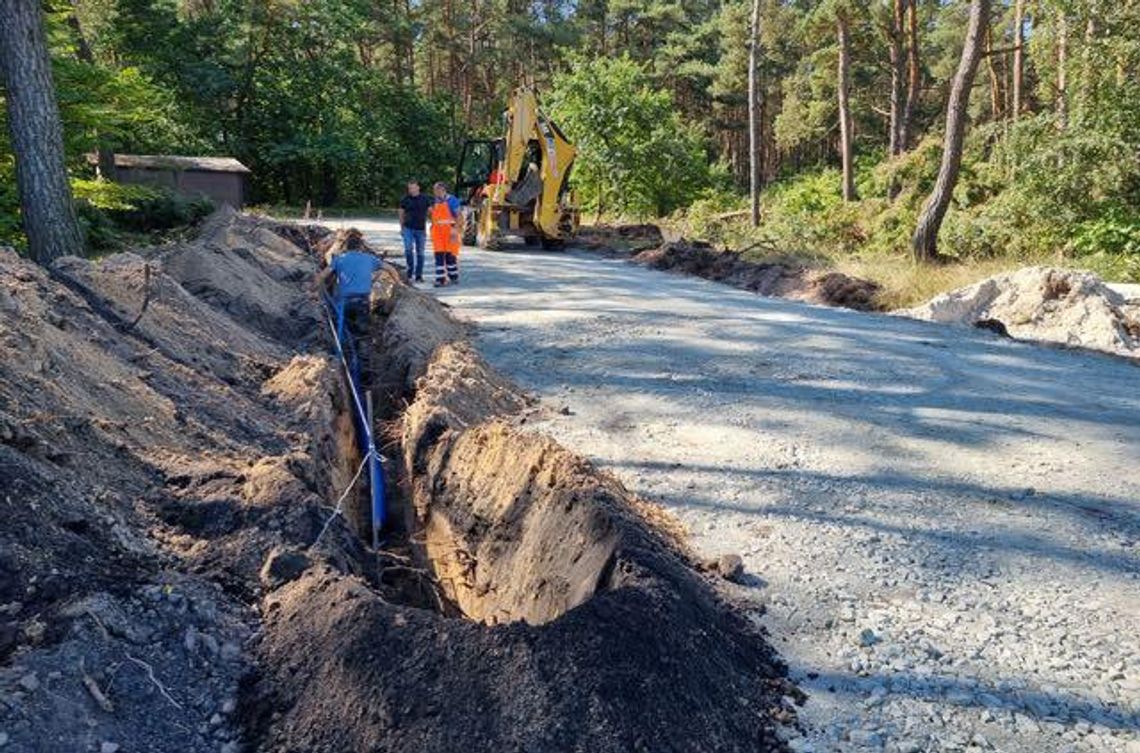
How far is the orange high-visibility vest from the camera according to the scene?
1257 centimetres

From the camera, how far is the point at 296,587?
3535mm

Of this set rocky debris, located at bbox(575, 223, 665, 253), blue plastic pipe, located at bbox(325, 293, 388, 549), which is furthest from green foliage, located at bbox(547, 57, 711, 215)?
blue plastic pipe, located at bbox(325, 293, 388, 549)

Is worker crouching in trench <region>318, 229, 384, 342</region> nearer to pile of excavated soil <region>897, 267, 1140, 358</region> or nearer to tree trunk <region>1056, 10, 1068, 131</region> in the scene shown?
pile of excavated soil <region>897, 267, 1140, 358</region>

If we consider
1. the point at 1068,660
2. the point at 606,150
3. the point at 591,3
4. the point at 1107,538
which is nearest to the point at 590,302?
the point at 1107,538

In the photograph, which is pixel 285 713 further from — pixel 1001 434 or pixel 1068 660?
pixel 1001 434

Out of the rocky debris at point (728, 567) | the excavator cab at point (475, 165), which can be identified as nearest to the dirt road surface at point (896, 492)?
the rocky debris at point (728, 567)

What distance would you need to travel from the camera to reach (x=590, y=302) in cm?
1195

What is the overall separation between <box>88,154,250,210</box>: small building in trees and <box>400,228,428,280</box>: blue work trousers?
12.2 meters

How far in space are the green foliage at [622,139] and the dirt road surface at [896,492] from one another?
18.8 metres

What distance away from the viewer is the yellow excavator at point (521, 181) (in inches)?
711

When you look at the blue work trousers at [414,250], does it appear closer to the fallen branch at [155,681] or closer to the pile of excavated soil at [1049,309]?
the pile of excavated soil at [1049,309]

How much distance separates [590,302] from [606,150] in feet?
58.4

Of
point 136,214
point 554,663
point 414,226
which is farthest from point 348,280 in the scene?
point 136,214

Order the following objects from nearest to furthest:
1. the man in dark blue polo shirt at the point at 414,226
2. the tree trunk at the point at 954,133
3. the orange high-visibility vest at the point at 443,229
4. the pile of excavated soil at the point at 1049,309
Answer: the pile of excavated soil at the point at 1049,309 < the orange high-visibility vest at the point at 443,229 < the man in dark blue polo shirt at the point at 414,226 < the tree trunk at the point at 954,133
